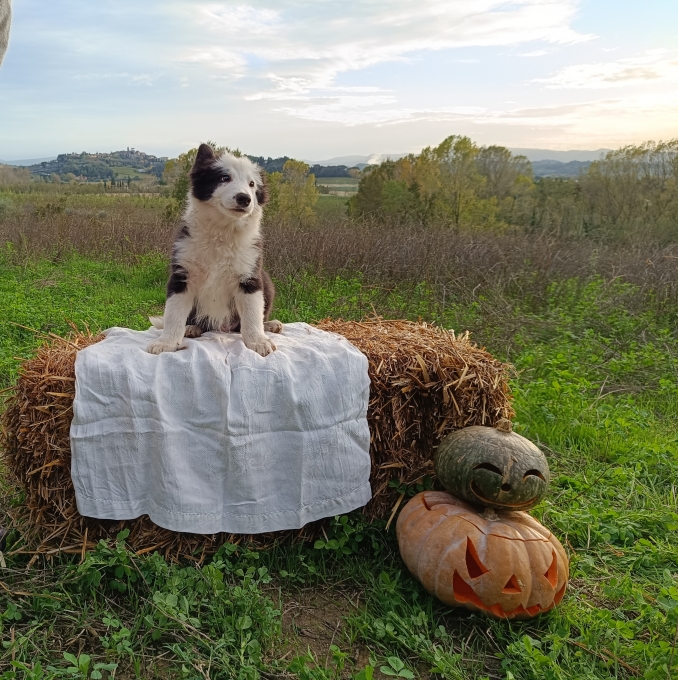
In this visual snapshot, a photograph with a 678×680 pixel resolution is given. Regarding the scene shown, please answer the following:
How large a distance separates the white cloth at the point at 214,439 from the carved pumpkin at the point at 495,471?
594mm

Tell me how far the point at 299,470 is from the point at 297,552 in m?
0.51

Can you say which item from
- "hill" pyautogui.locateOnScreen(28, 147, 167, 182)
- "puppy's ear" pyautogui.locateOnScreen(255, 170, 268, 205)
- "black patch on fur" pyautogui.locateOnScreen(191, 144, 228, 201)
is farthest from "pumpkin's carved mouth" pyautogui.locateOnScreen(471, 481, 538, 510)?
"hill" pyautogui.locateOnScreen(28, 147, 167, 182)

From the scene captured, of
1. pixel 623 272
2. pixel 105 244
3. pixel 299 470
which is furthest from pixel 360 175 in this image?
pixel 299 470

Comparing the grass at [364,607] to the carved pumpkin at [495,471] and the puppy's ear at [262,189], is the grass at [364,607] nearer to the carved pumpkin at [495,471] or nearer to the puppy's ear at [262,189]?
the carved pumpkin at [495,471]

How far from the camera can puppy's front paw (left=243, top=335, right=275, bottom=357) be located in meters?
3.26

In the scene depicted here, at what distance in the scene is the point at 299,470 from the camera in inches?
119

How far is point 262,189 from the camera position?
3.52m

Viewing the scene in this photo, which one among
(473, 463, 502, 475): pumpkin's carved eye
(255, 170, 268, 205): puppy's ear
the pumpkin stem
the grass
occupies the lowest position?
the grass

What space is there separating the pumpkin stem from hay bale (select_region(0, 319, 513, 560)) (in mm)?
Result: 562

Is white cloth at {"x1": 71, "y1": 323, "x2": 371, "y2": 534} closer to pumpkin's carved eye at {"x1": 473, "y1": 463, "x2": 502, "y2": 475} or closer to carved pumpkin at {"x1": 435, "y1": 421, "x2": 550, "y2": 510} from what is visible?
carved pumpkin at {"x1": 435, "y1": 421, "x2": 550, "y2": 510}

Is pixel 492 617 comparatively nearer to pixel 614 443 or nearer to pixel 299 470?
pixel 299 470

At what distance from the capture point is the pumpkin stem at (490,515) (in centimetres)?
289

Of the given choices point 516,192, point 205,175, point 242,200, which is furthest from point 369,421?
point 516,192

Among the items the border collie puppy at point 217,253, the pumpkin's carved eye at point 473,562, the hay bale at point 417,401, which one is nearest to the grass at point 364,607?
the pumpkin's carved eye at point 473,562
